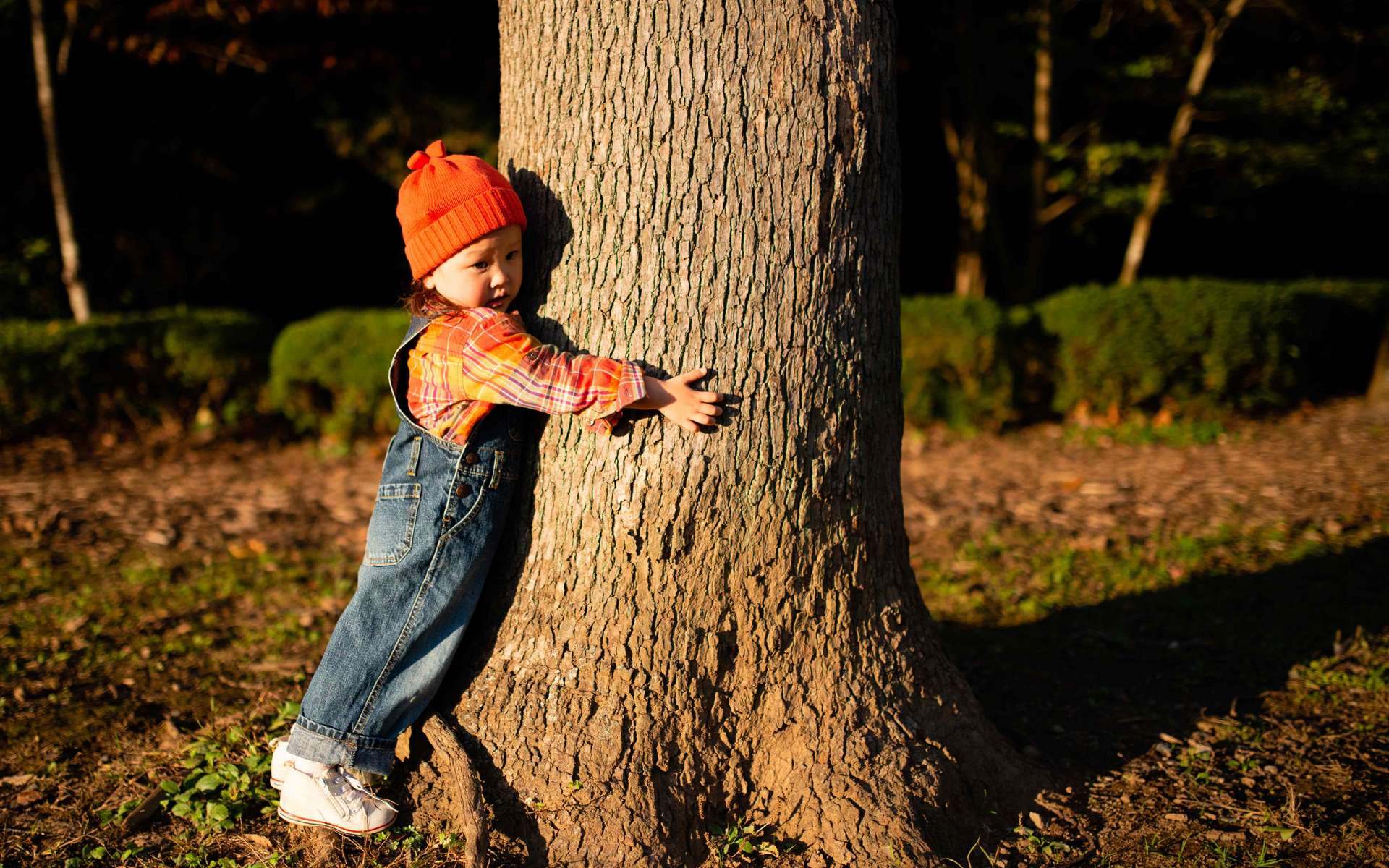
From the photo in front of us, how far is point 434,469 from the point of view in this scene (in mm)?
2627

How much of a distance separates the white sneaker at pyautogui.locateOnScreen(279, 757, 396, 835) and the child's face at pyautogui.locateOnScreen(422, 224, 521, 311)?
125cm

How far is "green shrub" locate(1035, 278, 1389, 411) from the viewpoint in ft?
25.4

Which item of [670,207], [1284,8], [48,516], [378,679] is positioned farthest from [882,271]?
[1284,8]

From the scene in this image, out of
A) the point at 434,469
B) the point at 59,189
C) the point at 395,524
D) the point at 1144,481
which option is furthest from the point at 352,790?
the point at 59,189

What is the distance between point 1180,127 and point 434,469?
9.02m

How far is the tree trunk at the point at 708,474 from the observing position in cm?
246

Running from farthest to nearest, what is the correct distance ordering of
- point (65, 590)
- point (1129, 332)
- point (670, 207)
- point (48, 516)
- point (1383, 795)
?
point (1129, 332) < point (48, 516) < point (65, 590) < point (1383, 795) < point (670, 207)

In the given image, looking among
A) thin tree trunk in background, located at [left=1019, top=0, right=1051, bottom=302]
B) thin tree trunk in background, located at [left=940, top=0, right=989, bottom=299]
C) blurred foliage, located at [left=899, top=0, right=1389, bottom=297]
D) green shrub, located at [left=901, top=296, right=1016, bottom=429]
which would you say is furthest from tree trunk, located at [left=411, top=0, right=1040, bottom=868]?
thin tree trunk in background, located at [left=940, top=0, right=989, bottom=299]

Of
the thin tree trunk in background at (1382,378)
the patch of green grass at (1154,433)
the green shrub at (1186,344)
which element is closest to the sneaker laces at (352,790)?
the patch of green grass at (1154,433)

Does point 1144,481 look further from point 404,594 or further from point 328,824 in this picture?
point 328,824

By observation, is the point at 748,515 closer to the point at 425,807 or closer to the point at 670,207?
the point at 670,207

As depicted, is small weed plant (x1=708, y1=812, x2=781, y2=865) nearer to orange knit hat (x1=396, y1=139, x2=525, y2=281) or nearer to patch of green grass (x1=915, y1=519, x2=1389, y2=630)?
orange knit hat (x1=396, y1=139, x2=525, y2=281)

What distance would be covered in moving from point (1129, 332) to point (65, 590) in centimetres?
713

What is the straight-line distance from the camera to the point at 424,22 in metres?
9.80
